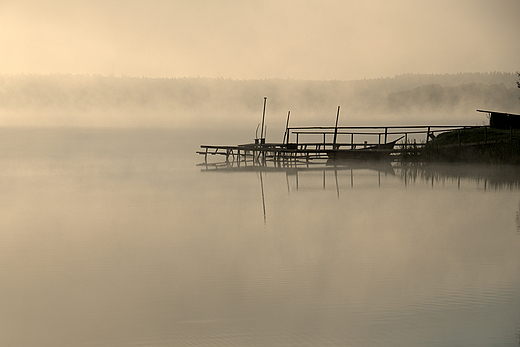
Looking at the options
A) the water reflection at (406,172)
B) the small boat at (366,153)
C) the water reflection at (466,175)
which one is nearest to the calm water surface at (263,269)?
the water reflection at (466,175)

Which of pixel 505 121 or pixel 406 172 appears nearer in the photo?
pixel 406 172

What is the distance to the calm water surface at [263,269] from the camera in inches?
313

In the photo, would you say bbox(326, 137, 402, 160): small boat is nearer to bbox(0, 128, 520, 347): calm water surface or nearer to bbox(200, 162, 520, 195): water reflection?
bbox(200, 162, 520, 195): water reflection

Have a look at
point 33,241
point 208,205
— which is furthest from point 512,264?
point 208,205

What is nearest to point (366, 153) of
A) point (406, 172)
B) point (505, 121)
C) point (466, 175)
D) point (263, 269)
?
point (406, 172)

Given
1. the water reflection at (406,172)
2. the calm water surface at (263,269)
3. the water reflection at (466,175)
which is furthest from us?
the water reflection at (406,172)

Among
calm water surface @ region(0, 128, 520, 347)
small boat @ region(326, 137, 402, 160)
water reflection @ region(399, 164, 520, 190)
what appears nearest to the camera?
calm water surface @ region(0, 128, 520, 347)

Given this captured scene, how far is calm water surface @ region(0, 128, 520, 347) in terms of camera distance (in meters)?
7.94

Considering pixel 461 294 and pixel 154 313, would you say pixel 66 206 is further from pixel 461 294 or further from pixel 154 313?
pixel 461 294

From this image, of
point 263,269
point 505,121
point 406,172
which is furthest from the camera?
point 505,121

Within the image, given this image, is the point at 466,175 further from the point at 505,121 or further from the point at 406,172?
the point at 505,121

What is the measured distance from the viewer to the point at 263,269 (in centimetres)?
1123

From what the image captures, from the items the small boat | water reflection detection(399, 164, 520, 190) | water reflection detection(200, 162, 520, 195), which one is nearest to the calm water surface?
water reflection detection(399, 164, 520, 190)

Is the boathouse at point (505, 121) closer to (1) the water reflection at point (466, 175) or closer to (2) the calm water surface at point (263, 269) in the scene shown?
(1) the water reflection at point (466, 175)
